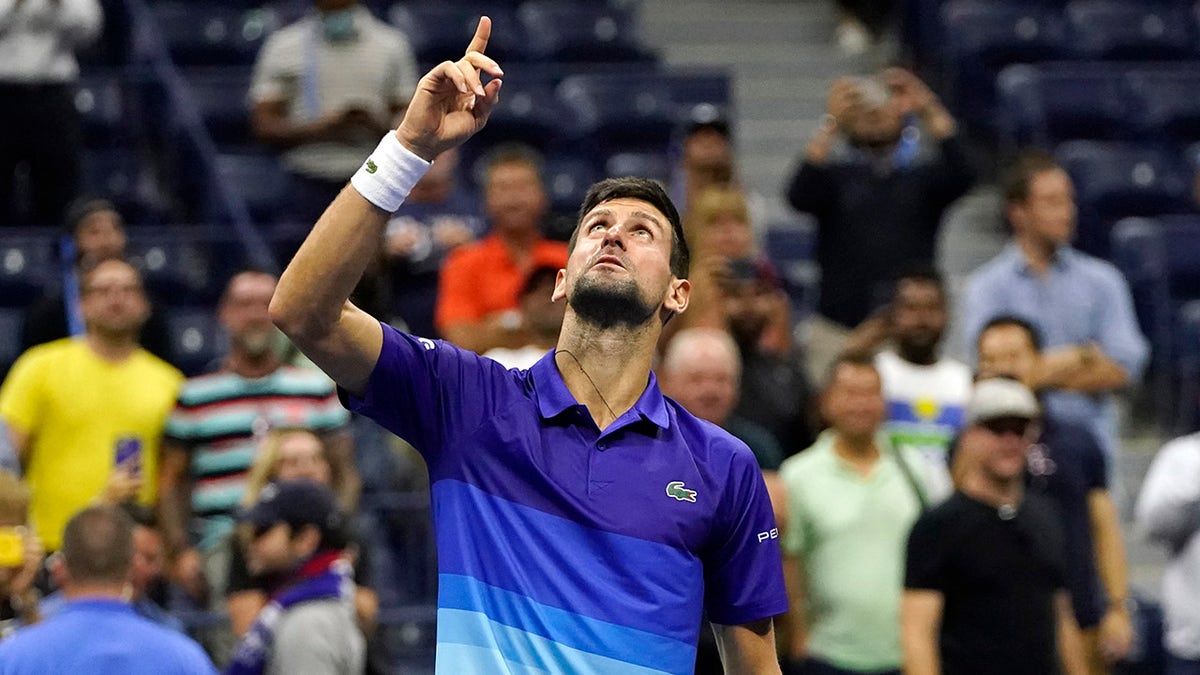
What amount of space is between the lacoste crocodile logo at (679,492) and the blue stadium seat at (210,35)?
8.97 meters

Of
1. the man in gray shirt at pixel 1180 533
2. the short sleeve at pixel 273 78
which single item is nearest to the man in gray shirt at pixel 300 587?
the man in gray shirt at pixel 1180 533

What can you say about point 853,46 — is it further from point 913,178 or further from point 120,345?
point 120,345

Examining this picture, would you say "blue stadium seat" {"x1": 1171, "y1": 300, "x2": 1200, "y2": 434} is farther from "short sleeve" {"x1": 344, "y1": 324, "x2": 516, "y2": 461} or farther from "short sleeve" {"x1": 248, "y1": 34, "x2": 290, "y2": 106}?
"short sleeve" {"x1": 344, "y1": 324, "x2": 516, "y2": 461}

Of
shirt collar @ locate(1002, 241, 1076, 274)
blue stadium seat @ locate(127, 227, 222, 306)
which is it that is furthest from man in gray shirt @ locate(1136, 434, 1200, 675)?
blue stadium seat @ locate(127, 227, 222, 306)

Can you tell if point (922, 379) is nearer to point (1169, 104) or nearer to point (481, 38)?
point (481, 38)

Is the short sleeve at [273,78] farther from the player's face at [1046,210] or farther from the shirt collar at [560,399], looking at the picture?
the shirt collar at [560,399]

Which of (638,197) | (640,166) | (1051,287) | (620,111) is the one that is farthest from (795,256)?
(638,197)

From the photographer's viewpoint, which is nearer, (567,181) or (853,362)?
(853,362)

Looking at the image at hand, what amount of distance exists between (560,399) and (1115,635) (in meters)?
4.43

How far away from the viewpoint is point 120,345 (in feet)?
27.4

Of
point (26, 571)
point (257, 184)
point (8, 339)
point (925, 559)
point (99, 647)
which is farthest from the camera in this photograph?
point (257, 184)

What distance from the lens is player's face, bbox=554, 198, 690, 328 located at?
408cm

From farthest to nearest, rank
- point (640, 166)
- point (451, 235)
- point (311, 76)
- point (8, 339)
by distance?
1. point (640, 166)
2. point (311, 76)
3. point (451, 235)
4. point (8, 339)

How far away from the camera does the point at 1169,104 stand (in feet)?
41.6
